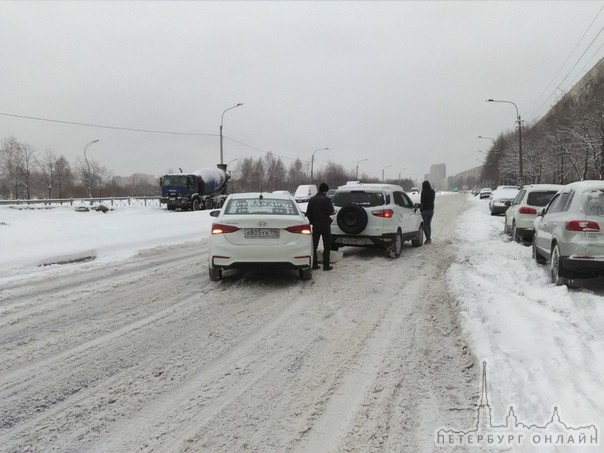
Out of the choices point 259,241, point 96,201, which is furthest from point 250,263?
point 96,201

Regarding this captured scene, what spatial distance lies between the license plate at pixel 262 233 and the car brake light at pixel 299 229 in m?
0.23

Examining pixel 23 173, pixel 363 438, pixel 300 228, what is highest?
pixel 23 173

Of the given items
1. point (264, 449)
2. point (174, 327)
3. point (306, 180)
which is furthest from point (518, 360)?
point (306, 180)

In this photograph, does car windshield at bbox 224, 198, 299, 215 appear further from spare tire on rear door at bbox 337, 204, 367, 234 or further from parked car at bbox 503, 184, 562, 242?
parked car at bbox 503, 184, 562, 242

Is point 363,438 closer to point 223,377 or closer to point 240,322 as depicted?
point 223,377

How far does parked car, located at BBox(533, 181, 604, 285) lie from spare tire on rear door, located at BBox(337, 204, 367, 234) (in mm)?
4056

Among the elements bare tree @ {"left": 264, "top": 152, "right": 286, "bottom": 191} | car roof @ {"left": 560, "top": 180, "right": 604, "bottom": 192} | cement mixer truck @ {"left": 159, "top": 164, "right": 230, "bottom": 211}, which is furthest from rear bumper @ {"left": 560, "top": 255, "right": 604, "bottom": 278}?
bare tree @ {"left": 264, "top": 152, "right": 286, "bottom": 191}

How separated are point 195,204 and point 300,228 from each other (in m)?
29.4

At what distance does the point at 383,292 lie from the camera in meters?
Result: 7.44

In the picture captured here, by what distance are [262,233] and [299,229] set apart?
2.14 ft

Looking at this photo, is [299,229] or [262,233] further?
[299,229]

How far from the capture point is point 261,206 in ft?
27.4

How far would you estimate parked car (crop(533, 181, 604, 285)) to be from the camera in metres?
6.63

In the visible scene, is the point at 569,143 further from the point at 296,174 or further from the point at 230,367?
the point at 296,174
